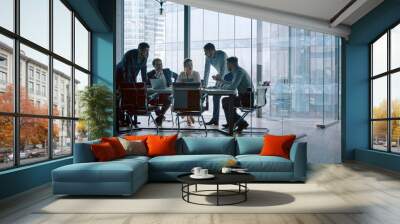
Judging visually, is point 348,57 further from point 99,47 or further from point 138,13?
point 99,47

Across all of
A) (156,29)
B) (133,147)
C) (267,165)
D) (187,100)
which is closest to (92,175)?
(133,147)

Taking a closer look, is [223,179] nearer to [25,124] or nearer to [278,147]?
[278,147]

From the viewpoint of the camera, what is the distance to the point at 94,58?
8961 millimetres

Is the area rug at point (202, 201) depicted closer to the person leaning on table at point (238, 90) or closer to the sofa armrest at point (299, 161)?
the sofa armrest at point (299, 161)

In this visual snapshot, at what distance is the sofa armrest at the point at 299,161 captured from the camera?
6.27 m

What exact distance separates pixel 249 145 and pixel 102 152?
2571mm

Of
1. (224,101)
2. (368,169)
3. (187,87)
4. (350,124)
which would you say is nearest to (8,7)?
(187,87)

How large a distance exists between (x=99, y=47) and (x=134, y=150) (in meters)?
3.18

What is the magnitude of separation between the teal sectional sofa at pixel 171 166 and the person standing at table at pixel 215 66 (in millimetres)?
1961

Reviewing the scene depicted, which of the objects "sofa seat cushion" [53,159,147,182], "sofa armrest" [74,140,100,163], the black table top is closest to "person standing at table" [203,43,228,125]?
"sofa armrest" [74,140,100,163]

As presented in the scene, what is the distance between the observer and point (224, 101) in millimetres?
9281

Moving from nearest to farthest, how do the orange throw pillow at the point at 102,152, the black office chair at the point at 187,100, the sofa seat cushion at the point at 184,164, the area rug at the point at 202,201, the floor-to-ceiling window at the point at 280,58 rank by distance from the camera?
the area rug at the point at 202,201, the orange throw pillow at the point at 102,152, the sofa seat cushion at the point at 184,164, the black office chair at the point at 187,100, the floor-to-ceiling window at the point at 280,58

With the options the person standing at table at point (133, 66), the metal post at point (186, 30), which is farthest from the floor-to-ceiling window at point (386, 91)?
the person standing at table at point (133, 66)

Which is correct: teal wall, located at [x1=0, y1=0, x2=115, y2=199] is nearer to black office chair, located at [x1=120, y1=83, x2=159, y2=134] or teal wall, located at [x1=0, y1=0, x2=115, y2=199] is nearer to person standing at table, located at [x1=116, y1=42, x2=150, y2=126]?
person standing at table, located at [x1=116, y1=42, x2=150, y2=126]
